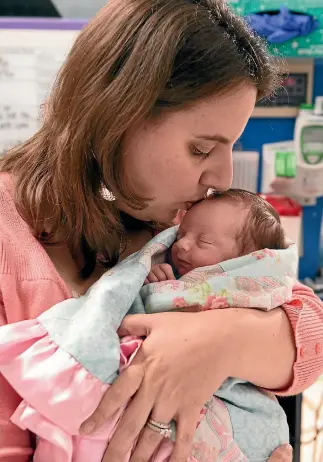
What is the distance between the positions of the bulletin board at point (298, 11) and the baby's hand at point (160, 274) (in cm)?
113

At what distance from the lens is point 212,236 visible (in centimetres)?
114

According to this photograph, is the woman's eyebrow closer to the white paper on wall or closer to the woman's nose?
the woman's nose

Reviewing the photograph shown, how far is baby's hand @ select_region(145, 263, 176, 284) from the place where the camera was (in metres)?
1.10

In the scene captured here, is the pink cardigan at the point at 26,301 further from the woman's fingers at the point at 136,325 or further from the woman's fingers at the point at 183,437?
the woman's fingers at the point at 183,437

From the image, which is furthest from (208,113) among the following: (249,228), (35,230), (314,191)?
(314,191)

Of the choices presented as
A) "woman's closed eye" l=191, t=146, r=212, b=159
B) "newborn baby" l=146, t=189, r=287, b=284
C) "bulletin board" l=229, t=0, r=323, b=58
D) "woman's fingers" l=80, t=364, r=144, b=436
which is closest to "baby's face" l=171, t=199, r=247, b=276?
"newborn baby" l=146, t=189, r=287, b=284

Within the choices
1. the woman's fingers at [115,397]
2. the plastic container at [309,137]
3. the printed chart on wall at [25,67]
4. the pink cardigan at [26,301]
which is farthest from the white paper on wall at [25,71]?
the woman's fingers at [115,397]

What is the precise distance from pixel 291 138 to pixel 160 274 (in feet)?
4.10

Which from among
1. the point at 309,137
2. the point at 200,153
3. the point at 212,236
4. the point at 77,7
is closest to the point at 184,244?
the point at 212,236

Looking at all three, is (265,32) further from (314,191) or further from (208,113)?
(208,113)

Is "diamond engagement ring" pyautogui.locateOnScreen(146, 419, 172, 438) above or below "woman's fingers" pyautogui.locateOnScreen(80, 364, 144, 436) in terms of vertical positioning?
below

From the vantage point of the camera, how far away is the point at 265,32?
192cm

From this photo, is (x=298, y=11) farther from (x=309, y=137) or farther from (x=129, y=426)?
(x=129, y=426)

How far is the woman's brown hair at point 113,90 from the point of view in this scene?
980 mm
